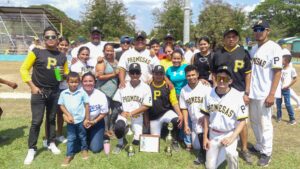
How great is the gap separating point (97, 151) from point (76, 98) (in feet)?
3.46

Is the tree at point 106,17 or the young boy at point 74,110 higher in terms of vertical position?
the tree at point 106,17

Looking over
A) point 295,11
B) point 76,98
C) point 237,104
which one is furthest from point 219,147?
→ point 295,11

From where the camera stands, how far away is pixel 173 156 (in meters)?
5.27

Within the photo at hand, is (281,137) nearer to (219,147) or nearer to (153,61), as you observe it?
(219,147)

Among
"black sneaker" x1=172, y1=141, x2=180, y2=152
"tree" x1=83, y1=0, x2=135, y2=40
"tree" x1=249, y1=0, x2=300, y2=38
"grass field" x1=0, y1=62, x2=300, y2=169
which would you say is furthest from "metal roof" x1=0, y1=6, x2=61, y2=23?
"tree" x1=249, y1=0, x2=300, y2=38

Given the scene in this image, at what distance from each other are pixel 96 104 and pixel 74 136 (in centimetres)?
66

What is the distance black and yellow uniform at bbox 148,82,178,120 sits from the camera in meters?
5.73

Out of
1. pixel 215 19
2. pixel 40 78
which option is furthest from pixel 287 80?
pixel 215 19

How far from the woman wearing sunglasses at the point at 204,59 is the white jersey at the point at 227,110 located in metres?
1.36

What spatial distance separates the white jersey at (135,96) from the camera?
5.55m

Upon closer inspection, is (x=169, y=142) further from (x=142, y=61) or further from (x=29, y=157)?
(x=29, y=157)

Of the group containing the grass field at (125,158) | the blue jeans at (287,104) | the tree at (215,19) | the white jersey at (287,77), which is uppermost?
the tree at (215,19)

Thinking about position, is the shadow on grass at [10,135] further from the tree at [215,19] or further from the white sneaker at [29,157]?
the tree at [215,19]

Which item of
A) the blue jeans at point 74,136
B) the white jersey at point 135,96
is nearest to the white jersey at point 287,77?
the white jersey at point 135,96
